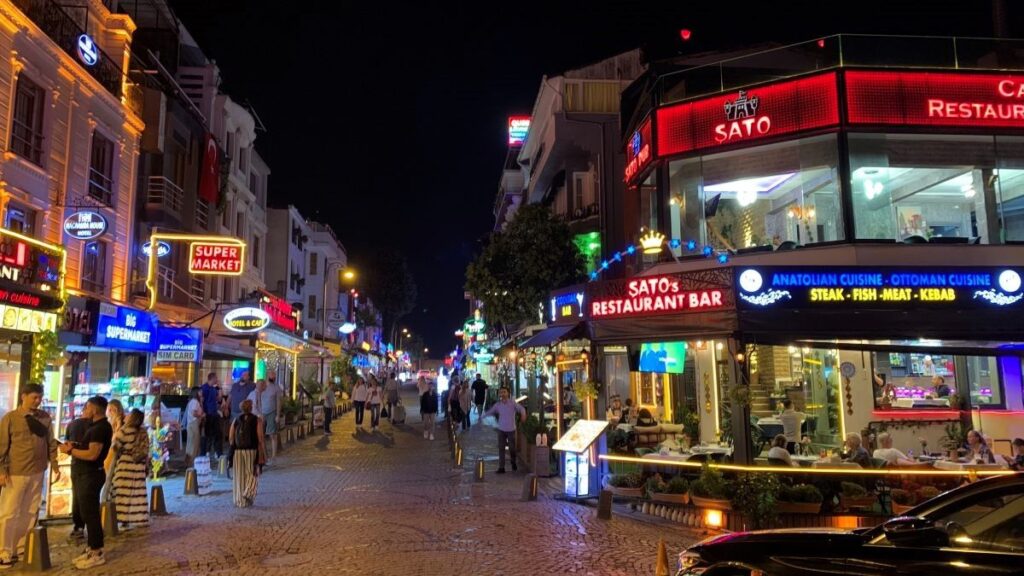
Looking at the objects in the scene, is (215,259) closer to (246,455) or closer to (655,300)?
(246,455)

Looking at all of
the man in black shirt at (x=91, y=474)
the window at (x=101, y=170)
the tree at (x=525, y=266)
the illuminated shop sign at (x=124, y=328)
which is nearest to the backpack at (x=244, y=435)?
the man in black shirt at (x=91, y=474)

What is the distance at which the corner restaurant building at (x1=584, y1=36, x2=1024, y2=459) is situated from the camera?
420 inches

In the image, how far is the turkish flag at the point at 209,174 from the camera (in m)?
25.2

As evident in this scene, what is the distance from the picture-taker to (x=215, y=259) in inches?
795

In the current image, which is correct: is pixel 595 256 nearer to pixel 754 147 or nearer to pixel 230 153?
pixel 754 147

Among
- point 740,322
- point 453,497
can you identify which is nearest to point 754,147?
point 740,322

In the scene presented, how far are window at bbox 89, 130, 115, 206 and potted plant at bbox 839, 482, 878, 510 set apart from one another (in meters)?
17.7

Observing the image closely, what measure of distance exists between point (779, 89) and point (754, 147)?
46.4 inches

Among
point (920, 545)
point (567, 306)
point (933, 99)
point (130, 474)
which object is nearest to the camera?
point (920, 545)

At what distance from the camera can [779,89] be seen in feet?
44.5

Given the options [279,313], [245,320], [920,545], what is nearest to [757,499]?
[920,545]

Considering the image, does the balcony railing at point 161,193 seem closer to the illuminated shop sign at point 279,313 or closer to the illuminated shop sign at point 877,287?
the illuminated shop sign at point 279,313

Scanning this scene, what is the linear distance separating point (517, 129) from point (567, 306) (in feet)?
120

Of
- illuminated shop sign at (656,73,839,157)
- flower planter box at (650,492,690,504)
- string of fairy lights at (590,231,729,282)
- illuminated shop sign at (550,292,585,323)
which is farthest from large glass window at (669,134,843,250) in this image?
flower planter box at (650,492,690,504)
